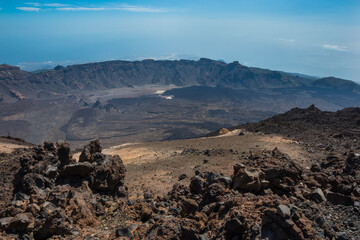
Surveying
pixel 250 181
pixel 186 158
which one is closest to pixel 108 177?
pixel 250 181

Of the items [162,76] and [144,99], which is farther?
[162,76]

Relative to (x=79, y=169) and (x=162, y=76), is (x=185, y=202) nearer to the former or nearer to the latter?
(x=79, y=169)

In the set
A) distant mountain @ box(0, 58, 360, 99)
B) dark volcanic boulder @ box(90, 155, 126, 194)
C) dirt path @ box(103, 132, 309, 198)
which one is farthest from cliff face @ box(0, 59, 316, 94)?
dark volcanic boulder @ box(90, 155, 126, 194)

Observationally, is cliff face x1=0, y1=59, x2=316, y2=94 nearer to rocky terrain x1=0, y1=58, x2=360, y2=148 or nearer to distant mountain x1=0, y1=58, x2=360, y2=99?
distant mountain x1=0, y1=58, x2=360, y2=99

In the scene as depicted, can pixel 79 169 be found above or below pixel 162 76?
below

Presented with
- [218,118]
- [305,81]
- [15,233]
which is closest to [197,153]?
[15,233]

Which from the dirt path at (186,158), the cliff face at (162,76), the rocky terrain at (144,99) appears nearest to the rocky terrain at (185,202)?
the dirt path at (186,158)
